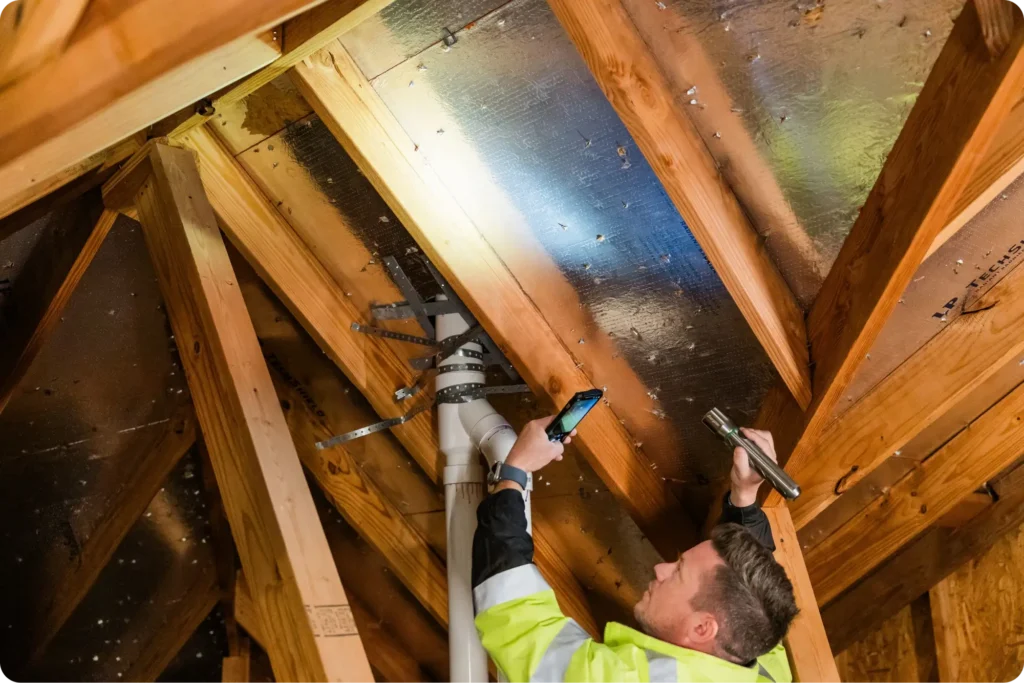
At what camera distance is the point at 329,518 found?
2.79m

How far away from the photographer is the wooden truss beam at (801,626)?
1.75 meters

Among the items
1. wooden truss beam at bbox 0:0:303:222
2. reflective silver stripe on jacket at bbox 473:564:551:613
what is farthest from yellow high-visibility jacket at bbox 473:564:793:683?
wooden truss beam at bbox 0:0:303:222

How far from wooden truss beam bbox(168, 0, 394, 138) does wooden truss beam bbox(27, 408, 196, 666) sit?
1412mm

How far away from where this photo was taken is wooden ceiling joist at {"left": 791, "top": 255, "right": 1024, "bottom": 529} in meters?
1.72

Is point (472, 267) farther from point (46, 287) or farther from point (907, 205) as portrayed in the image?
point (46, 287)

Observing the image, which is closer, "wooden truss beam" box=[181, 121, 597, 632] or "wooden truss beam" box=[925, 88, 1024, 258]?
"wooden truss beam" box=[925, 88, 1024, 258]

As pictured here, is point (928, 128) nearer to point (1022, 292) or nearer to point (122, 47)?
point (1022, 292)

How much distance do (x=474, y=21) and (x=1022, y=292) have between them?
121cm

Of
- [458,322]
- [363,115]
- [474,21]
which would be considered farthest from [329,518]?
[474,21]

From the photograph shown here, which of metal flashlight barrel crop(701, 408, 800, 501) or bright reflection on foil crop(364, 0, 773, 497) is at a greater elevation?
bright reflection on foil crop(364, 0, 773, 497)

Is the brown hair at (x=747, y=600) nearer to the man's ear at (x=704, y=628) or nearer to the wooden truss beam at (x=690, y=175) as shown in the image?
the man's ear at (x=704, y=628)

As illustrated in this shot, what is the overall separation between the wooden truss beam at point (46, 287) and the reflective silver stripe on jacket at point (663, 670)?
4.75ft

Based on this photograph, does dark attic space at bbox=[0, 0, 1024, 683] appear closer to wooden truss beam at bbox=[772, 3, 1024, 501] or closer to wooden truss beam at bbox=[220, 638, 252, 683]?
wooden truss beam at bbox=[772, 3, 1024, 501]

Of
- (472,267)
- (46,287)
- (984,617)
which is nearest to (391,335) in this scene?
(472,267)
